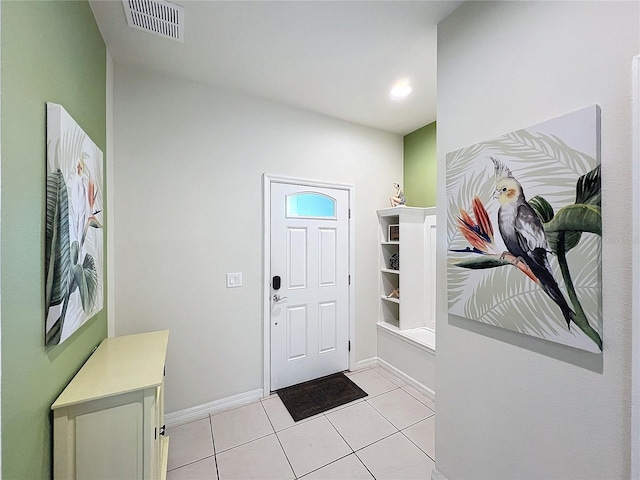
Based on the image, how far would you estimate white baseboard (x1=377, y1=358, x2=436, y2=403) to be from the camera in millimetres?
2406

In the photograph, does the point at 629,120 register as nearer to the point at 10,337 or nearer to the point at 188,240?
the point at 10,337

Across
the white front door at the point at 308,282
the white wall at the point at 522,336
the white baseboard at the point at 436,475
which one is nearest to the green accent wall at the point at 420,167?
the white front door at the point at 308,282

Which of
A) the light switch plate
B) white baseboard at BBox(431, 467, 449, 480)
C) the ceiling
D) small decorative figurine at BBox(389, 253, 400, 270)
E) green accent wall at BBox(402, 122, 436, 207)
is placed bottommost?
white baseboard at BBox(431, 467, 449, 480)

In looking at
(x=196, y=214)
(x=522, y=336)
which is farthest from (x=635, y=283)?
(x=196, y=214)

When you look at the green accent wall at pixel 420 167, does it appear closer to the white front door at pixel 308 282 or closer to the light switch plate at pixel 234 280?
the white front door at pixel 308 282

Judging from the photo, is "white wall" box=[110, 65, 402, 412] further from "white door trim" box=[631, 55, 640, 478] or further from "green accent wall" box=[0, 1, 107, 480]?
"white door trim" box=[631, 55, 640, 478]

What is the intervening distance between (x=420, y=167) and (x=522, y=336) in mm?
2245

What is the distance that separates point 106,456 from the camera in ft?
3.67

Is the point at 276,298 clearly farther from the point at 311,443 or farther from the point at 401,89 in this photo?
the point at 401,89

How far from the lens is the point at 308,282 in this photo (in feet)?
8.75

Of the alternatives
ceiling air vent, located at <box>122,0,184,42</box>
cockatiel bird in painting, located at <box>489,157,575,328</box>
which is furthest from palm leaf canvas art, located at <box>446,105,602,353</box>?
ceiling air vent, located at <box>122,0,184,42</box>

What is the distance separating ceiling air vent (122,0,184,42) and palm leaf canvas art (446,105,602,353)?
180 centimetres

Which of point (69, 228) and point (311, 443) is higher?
point (69, 228)

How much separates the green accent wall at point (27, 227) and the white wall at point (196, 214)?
0.85 metres
